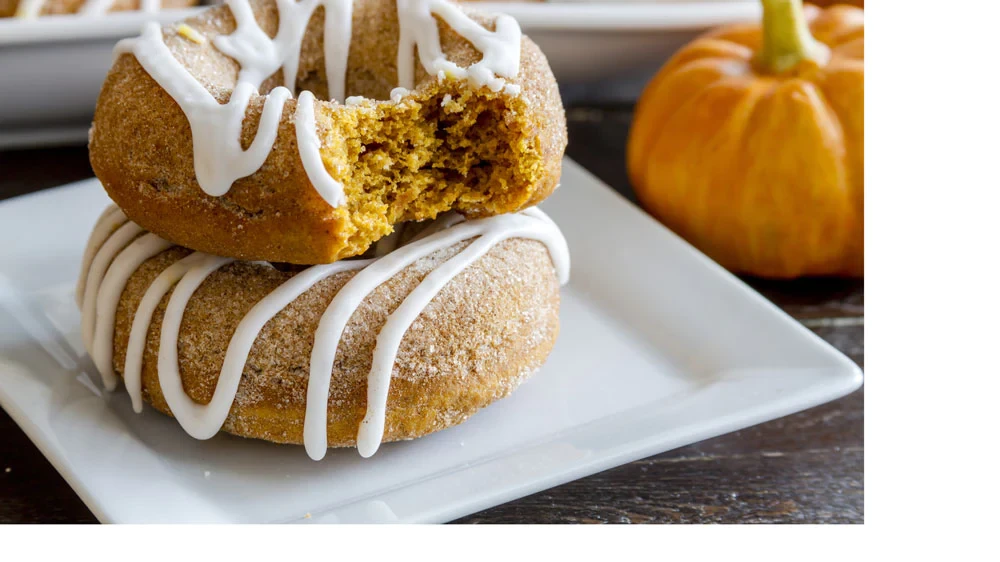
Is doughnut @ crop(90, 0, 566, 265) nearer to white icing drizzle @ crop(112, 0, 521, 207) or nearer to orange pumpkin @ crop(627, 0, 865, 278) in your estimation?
white icing drizzle @ crop(112, 0, 521, 207)

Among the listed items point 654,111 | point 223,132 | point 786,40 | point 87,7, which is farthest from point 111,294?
Result: point 786,40

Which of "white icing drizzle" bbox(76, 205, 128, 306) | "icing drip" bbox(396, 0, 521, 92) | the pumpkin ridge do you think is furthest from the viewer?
the pumpkin ridge

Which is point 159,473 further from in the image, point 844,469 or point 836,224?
point 836,224

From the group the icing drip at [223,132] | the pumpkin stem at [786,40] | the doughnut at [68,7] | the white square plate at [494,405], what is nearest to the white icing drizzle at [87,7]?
the doughnut at [68,7]

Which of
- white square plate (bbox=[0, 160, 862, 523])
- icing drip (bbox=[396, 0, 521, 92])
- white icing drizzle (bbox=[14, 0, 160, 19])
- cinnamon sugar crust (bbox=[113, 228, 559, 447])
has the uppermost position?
icing drip (bbox=[396, 0, 521, 92])

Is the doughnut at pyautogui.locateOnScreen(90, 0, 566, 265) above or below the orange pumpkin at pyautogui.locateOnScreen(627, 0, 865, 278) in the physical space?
above

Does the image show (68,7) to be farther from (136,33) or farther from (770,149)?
(770,149)

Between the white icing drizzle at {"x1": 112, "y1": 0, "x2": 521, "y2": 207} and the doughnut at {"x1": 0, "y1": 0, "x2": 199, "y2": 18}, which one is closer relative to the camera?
the white icing drizzle at {"x1": 112, "y1": 0, "x2": 521, "y2": 207}

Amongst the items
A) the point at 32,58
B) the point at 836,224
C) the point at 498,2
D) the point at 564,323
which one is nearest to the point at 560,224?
the point at 564,323

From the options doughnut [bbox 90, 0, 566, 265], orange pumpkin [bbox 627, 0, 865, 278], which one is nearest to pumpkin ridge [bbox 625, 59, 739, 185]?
orange pumpkin [bbox 627, 0, 865, 278]
